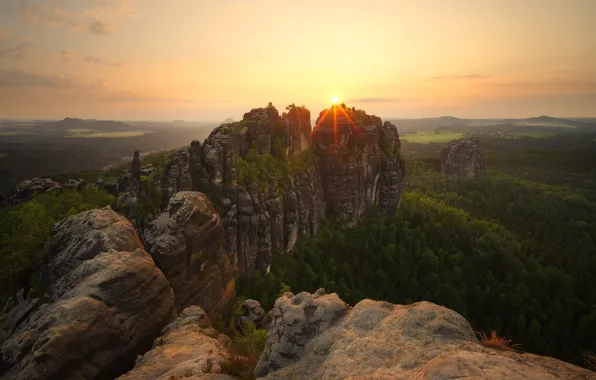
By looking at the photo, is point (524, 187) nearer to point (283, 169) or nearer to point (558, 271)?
point (558, 271)

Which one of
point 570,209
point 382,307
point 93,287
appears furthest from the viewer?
point 570,209

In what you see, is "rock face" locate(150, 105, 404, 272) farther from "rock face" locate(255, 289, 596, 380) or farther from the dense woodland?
"rock face" locate(255, 289, 596, 380)

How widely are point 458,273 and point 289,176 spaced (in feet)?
135

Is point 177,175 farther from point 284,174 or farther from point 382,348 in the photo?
point 382,348

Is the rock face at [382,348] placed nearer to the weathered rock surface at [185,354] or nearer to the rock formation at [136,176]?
the weathered rock surface at [185,354]

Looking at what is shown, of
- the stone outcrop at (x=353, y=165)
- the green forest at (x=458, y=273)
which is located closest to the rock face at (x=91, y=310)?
the green forest at (x=458, y=273)

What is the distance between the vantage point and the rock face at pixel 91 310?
58.6 feet

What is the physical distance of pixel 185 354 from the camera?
1867cm

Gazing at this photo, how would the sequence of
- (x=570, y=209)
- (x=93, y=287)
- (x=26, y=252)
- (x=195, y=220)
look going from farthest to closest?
(x=570, y=209)
(x=195, y=220)
(x=26, y=252)
(x=93, y=287)

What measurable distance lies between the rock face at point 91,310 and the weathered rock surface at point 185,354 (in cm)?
199

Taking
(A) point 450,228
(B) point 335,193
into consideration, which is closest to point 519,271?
(A) point 450,228

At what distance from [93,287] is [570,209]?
158m

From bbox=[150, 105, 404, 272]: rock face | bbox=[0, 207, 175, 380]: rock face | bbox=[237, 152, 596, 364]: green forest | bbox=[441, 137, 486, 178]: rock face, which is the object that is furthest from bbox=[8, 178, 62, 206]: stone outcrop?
bbox=[441, 137, 486, 178]: rock face

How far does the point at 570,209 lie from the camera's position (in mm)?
122438
